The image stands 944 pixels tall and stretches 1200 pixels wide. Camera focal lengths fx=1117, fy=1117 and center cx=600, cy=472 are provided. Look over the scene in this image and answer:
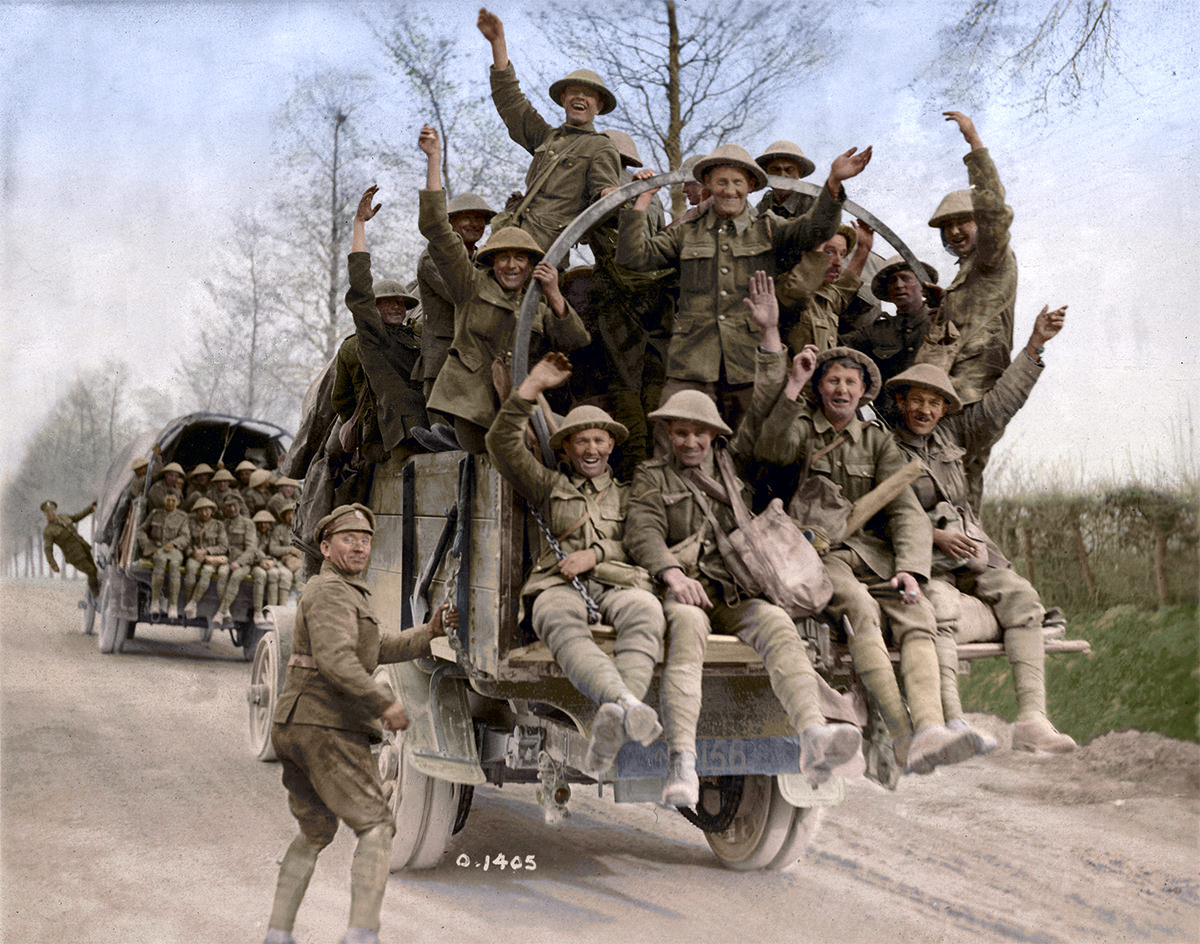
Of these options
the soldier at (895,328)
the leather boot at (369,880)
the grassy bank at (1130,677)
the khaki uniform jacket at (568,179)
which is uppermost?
the khaki uniform jacket at (568,179)

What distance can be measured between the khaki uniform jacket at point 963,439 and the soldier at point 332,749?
242 cm

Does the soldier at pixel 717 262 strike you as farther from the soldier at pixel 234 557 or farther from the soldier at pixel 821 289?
the soldier at pixel 234 557

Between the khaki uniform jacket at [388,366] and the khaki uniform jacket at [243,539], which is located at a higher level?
the khaki uniform jacket at [388,366]

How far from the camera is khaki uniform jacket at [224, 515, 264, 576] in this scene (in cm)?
1320

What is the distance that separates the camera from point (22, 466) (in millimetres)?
16547

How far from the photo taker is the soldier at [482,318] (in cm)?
495

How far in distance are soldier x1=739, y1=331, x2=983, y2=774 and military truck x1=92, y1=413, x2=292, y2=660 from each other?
388 inches

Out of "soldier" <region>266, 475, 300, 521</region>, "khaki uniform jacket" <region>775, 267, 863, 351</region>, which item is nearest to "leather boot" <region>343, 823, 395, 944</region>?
"khaki uniform jacket" <region>775, 267, 863, 351</region>

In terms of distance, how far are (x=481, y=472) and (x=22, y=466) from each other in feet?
47.1

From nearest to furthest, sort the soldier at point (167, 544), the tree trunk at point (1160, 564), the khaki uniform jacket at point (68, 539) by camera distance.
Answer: the tree trunk at point (1160, 564) < the soldier at point (167, 544) < the khaki uniform jacket at point (68, 539)

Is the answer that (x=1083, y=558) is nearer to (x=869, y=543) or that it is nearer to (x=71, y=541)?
(x=869, y=543)

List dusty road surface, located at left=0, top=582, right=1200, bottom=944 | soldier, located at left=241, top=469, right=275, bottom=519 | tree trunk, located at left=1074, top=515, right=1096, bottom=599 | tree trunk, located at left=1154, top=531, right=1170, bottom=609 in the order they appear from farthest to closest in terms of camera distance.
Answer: soldier, located at left=241, top=469, right=275, bottom=519
tree trunk, located at left=1074, top=515, right=1096, bottom=599
tree trunk, located at left=1154, top=531, right=1170, bottom=609
dusty road surface, located at left=0, top=582, right=1200, bottom=944

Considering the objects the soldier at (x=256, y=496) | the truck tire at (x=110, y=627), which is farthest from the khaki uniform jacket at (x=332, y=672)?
the truck tire at (x=110, y=627)

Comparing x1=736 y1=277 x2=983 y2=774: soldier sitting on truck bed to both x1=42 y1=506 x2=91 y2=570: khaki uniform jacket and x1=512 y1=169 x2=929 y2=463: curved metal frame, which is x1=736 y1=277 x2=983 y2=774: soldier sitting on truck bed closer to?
x1=512 y1=169 x2=929 y2=463: curved metal frame
